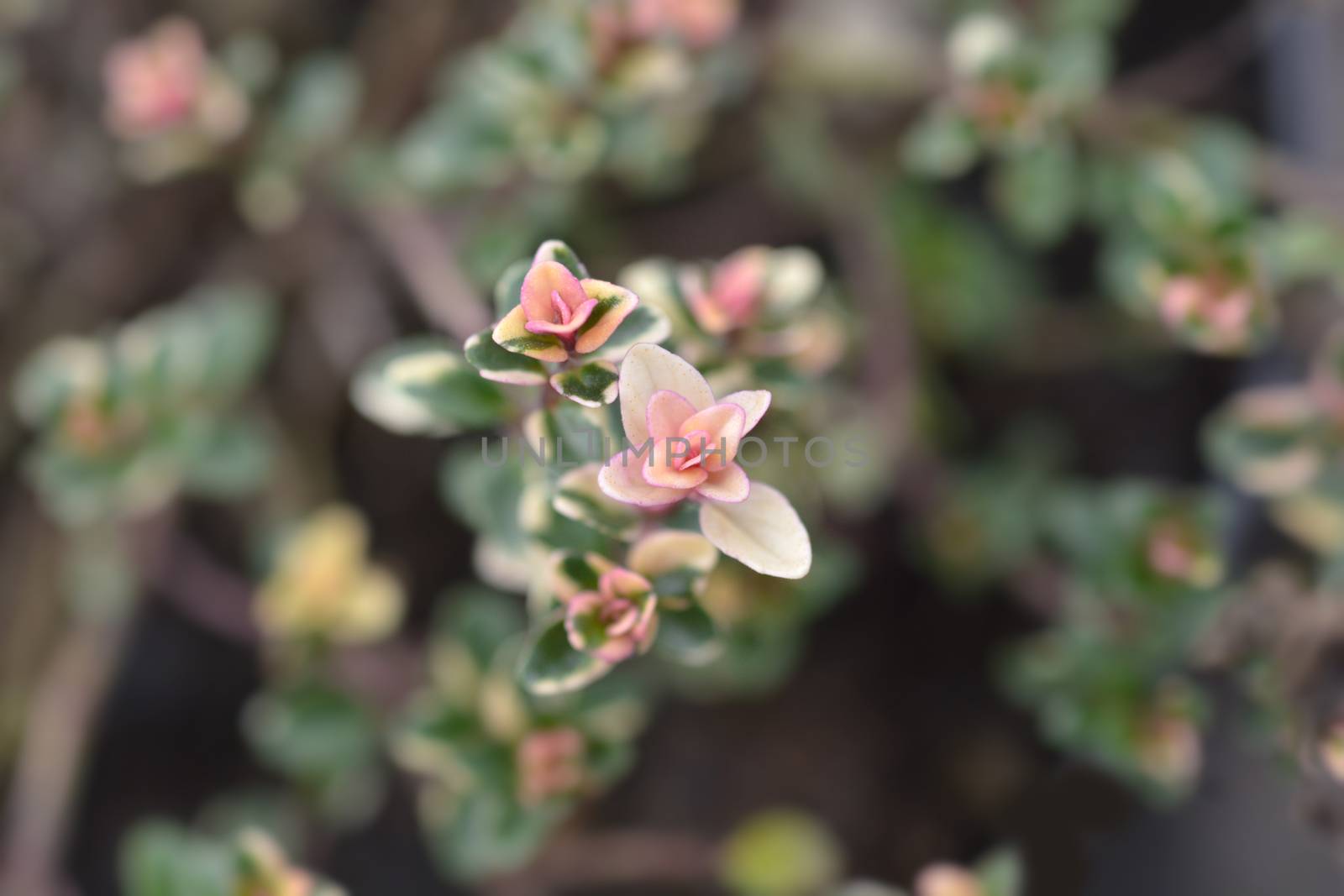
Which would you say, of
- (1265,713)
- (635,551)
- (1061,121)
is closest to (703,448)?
(635,551)

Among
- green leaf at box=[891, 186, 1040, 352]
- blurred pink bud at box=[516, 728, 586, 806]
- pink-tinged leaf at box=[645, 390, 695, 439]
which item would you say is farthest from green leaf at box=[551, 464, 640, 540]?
green leaf at box=[891, 186, 1040, 352]

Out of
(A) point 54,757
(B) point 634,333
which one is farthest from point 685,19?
(A) point 54,757

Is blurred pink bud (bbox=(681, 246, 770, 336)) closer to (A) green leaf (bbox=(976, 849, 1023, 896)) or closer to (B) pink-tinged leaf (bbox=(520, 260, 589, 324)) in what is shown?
(B) pink-tinged leaf (bbox=(520, 260, 589, 324))

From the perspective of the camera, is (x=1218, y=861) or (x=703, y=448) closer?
(x=703, y=448)

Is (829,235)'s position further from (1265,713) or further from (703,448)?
(703,448)

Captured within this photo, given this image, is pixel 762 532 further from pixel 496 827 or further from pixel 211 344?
pixel 211 344

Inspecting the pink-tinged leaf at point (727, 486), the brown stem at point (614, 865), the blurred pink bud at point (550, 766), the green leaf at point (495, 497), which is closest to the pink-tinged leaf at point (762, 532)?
the pink-tinged leaf at point (727, 486)
